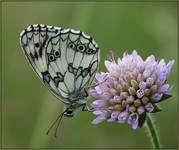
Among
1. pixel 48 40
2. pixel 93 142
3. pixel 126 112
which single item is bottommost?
pixel 93 142

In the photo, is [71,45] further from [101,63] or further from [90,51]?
[101,63]

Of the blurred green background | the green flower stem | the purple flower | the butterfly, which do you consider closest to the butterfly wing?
the butterfly

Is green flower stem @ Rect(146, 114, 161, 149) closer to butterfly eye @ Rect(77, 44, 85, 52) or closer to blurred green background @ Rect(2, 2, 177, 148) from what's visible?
butterfly eye @ Rect(77, 44, 85, 52)

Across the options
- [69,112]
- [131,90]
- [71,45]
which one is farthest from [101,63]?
[131,90]

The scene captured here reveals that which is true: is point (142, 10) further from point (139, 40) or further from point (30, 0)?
point (30, 0)

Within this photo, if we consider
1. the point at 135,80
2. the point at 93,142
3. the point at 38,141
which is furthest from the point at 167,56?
the point at 135,80

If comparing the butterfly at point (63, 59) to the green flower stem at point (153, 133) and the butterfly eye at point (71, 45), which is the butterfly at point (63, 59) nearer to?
the butterfly eye at point (71, 45)

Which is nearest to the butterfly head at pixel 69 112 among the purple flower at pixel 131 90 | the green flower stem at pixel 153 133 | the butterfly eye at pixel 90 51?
the purple flower at pixel 131 90

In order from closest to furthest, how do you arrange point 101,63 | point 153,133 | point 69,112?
point 153,133
point 69,112
point 101,63
